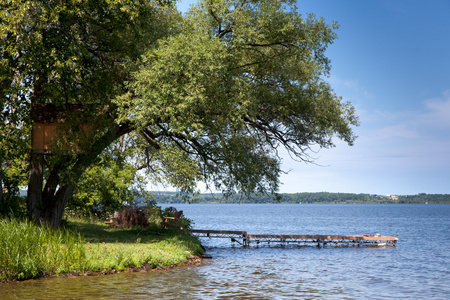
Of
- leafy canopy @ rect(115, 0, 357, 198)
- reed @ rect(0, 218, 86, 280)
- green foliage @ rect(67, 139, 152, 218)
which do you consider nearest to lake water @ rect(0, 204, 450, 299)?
reed @ rect(0, 218, 86, 280)

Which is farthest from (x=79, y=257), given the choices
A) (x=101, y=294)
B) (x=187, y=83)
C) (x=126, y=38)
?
(x=126, y=38)

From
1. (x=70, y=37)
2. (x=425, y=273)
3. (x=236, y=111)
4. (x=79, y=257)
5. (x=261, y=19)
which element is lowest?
(x=425, y=273)

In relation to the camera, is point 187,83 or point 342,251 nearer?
point 187,83

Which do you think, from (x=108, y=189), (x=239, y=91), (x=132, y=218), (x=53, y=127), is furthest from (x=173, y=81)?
(x=108, y=189)

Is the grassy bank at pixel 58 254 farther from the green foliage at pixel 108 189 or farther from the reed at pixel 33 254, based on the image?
the green foliage at pixel 108 189

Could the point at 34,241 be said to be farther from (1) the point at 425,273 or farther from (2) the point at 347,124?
(1) the point at 425,273

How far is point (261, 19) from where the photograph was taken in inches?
669

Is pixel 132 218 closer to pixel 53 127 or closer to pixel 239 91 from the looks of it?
pixel 53 127

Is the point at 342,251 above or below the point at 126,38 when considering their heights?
A: below

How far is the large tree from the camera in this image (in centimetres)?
1495

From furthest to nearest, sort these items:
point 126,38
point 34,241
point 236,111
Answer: point 126,38 < point 236,111 < point 34,241

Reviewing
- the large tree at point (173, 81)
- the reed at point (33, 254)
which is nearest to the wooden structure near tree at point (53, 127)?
the large tree at point (173, 81)

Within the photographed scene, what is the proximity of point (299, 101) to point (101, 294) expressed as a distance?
38.7 ft

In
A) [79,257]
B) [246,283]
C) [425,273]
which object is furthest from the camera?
[425,273]
